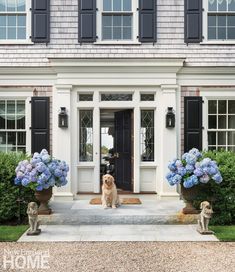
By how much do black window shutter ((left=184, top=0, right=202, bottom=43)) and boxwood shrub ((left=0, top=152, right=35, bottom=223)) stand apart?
531 cm

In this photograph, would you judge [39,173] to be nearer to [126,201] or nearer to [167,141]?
[126,201]

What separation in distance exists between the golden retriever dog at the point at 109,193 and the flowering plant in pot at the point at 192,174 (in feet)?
4.04

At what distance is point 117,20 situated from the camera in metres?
9.71

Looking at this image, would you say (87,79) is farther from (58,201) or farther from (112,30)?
(58,201)

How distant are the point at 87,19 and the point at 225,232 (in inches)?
237

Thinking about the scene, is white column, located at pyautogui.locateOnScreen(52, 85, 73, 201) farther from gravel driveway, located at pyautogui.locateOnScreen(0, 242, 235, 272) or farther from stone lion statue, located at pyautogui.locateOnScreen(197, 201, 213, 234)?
stone lion statue, located at pyautogui.locateOnScreen(197, 201, 213, 234)

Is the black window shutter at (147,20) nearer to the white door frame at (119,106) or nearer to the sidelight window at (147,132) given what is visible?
the white door frame at (119,106)

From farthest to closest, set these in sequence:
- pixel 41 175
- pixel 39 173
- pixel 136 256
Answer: pixel 39 173, pixel 41 175, pixel 136 256

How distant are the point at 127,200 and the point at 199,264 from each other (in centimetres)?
391

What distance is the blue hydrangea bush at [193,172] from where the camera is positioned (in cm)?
725

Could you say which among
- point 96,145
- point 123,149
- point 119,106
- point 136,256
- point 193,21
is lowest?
point 136,256

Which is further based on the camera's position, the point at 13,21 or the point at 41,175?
the point at 13,21

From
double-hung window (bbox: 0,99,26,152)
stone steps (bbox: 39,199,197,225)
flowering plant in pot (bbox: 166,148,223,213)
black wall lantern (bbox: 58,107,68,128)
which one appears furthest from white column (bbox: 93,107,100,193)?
flowering plant in pot (bbox: 166,148,223,213)

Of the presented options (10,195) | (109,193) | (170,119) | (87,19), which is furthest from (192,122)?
(10,195)
